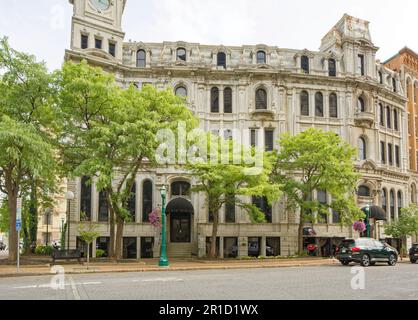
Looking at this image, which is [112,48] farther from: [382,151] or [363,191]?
[382,151]

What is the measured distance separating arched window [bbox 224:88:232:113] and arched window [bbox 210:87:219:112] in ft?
2.36

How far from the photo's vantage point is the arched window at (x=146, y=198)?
40.0 m

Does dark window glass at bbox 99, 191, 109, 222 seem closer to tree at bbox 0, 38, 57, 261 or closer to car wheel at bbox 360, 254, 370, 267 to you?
tree at bbox 0, 38, 57, 261

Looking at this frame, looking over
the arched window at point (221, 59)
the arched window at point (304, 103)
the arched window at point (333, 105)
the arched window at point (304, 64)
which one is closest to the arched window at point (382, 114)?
the arched window at point (333, 105)

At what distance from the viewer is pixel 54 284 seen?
17156 millimetres

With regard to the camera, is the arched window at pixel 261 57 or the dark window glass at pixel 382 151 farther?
the dark window glass at pixel 382 151

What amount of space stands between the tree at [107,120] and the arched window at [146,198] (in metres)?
10.5

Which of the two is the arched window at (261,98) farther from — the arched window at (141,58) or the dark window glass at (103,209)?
the dark window glass at (103,209)

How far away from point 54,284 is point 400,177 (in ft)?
131

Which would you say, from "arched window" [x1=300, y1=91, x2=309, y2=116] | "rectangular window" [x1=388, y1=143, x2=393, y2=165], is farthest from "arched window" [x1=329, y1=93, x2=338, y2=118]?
"rectangular window" [x1=388, y1=143, x2=393, y2=165]

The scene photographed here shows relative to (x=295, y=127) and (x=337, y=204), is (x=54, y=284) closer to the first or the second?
(x=337, y=204)

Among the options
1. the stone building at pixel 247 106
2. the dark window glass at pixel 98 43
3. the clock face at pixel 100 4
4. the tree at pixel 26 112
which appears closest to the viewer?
the tree at pixel 26 112

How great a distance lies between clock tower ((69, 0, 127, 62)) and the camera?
39.3 metres
